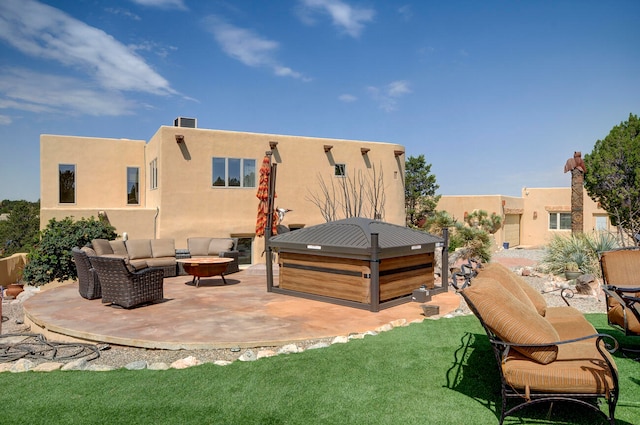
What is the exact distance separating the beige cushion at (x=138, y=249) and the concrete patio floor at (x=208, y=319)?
7.81 ft

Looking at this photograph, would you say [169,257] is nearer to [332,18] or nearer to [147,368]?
[147,368]

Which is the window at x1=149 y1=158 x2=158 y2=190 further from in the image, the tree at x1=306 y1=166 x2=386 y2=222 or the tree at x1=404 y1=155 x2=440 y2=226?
the tree at x1=404 y1=155 x2=440 y2=226

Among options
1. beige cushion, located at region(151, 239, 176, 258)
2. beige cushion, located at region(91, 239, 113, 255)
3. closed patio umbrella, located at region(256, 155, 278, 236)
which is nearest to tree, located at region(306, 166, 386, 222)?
closed patio umbrella, located at region(256, 155, 278, 236)

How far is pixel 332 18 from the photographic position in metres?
15.2

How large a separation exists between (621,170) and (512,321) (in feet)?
54.1

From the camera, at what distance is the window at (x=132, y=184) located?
1667 centimetres

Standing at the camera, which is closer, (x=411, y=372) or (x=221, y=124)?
(x=411, y=372)

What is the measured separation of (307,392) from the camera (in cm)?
382

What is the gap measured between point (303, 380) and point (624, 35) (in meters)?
14.3

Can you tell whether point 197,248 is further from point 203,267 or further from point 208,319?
point 208,319

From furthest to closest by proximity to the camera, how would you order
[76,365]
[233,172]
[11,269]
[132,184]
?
[132,184], [233,172], [11,269], [76,365]

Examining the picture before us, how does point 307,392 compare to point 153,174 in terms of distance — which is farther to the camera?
point 153,174

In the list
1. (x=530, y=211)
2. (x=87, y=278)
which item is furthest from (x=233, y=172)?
(x=530, y=211)

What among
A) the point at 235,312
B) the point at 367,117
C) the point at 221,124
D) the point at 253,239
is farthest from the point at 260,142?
the point at 235,312
